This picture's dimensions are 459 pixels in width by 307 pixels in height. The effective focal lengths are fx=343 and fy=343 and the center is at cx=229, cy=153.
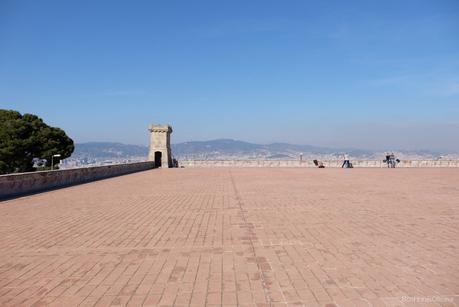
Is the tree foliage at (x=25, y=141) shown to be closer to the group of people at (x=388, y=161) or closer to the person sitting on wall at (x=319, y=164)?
the person sitting on wall at (x=319, y=164)

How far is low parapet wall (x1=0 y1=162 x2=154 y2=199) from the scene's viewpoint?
434 inches

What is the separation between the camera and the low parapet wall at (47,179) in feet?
36.2

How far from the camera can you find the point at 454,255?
452cm

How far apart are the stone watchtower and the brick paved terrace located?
2533 centimetres

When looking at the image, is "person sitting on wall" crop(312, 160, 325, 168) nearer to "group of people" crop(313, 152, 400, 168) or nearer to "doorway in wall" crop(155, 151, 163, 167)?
"group of people" crop(313, 152, 400, 168)

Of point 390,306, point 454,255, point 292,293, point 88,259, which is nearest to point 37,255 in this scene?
point 88,259

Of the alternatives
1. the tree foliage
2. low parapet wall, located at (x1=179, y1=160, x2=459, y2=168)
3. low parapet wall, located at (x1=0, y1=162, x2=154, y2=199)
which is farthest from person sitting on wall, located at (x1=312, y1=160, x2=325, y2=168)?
the tree foliage

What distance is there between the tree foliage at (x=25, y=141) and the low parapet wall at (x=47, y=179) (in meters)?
18.1

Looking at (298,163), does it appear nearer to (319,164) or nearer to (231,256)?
(319,164)

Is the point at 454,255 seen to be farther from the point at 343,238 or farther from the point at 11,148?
the point at 11,148

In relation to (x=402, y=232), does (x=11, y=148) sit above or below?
above

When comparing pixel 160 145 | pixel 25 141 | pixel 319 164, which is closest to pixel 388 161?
pixel 319 164

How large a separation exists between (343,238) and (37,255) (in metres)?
4.52

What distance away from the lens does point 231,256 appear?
15.0ft
